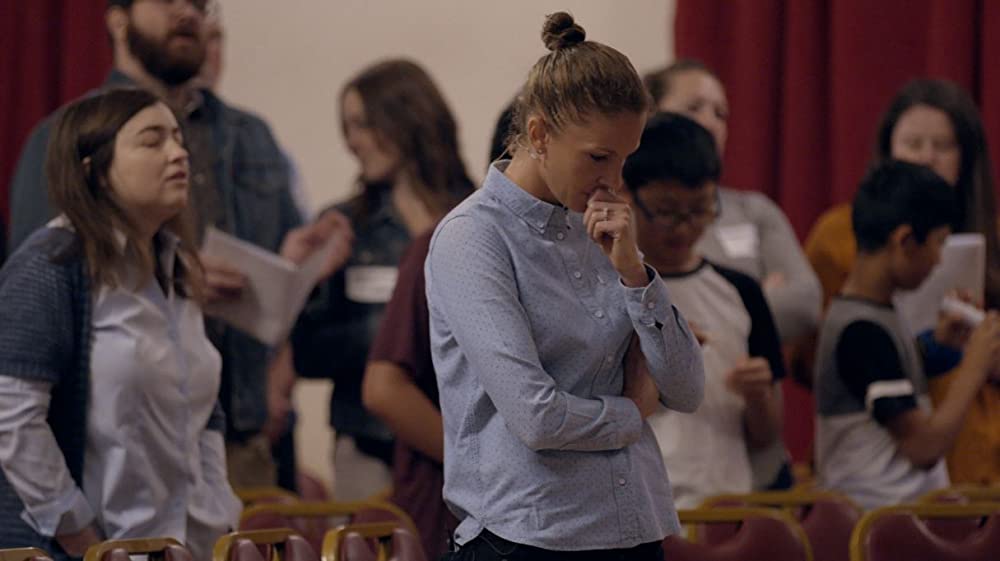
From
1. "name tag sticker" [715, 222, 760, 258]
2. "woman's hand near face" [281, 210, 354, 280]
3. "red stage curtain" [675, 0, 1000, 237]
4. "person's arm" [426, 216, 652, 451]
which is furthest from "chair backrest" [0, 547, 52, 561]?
"red stage curtain" [675, 0, 1000, 237]

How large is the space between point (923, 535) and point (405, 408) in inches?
41.2

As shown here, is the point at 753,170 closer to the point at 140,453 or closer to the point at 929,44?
the point at 929,44

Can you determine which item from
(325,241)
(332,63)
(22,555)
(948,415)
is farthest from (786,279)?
(332,63)

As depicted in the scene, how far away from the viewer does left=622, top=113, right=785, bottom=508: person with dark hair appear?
3143 millimetres

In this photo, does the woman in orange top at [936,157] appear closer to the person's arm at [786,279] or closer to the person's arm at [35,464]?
the person's arm at [786,279]

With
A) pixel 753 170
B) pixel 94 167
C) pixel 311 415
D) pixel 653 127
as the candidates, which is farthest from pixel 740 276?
pixel 311 415

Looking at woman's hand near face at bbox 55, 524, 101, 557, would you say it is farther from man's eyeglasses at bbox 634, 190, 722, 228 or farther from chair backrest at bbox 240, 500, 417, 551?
man's eyeglasses at bbox 634, 190, 722, 228

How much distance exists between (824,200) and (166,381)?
138 inches

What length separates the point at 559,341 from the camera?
2006mm

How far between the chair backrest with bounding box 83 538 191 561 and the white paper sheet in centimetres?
217

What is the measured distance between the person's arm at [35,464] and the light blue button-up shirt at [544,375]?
92cm

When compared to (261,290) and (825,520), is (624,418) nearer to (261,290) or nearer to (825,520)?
(825,520)

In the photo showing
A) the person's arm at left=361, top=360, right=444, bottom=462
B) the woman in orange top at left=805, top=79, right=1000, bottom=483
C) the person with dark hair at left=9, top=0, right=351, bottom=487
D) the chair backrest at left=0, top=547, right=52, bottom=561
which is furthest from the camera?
the woman in orange top at left=805, top=79, right=1000, bottom=483

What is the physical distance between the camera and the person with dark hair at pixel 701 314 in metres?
3.14
